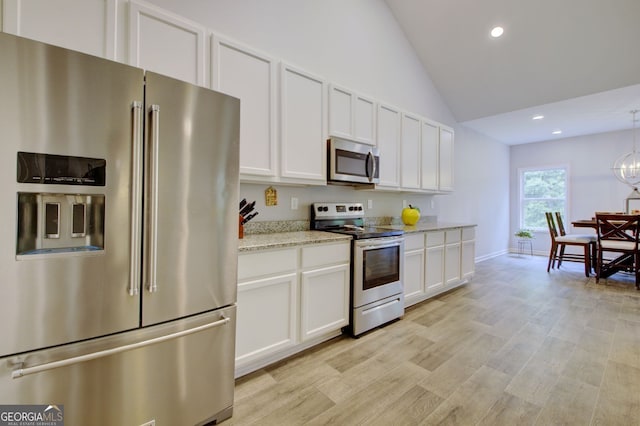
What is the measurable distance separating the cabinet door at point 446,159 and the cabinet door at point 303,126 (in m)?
2.32

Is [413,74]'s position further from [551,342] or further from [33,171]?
[33,171]

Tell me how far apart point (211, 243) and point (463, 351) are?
2.16m

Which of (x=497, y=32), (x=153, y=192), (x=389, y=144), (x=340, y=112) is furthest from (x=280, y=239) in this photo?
(x=497, y=32)

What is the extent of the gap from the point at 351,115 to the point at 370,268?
1.56 m

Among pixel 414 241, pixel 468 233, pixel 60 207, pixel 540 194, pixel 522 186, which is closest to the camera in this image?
pixel 60 207

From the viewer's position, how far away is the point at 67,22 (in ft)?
4.93

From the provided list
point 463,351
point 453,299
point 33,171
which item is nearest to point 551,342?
point 463,351

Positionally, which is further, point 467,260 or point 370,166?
point 467,260

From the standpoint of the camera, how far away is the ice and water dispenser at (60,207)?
1055 mm

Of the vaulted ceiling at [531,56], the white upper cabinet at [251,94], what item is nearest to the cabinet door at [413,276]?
the white upper cabinet at [251,94]

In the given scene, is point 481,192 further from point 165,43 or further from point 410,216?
point 165,43

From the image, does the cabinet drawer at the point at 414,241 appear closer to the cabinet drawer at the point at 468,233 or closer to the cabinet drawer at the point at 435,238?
the cabinet drawer at the point at 435,238

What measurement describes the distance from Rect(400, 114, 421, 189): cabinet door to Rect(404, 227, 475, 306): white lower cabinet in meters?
0.73

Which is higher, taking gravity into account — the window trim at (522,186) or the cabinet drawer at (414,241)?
the window trim at (522,186)
